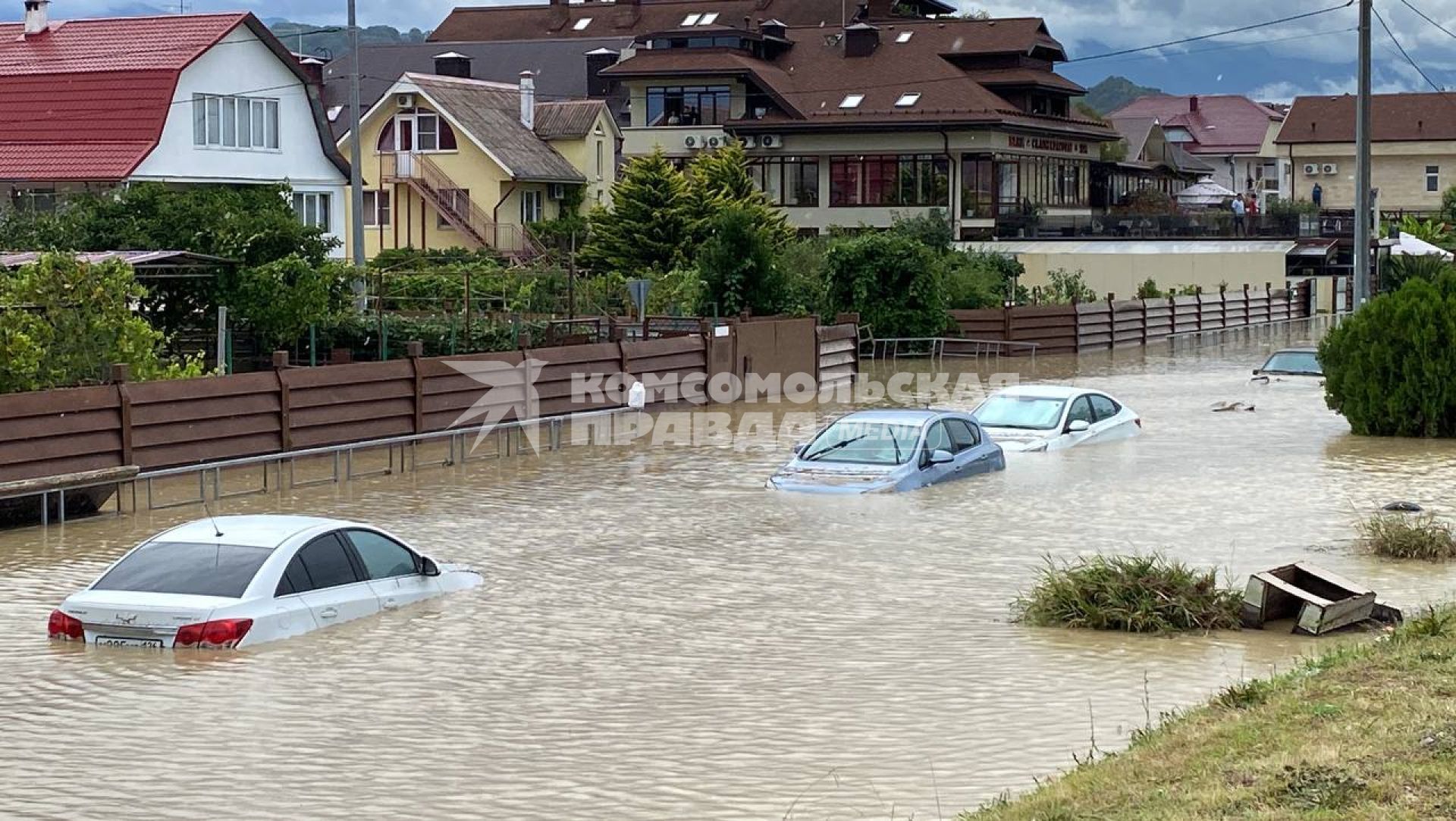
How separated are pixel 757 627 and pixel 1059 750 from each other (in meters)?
5.01

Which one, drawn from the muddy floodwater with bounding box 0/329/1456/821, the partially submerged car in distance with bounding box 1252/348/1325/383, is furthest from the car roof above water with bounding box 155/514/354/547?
the partially submerged car in distance with bounding box 1252/348/1325/383

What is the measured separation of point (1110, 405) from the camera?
31.2m

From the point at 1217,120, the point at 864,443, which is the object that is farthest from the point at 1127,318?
the point at 1217,120

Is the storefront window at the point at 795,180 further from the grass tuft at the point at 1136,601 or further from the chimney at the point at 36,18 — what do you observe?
the grass tuft at the point at 1136,601

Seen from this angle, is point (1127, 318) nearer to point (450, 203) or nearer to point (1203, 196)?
point (450, 203)

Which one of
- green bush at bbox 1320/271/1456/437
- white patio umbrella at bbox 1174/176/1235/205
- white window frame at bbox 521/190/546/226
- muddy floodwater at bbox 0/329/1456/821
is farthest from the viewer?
white patio umbrella at bbox 1174/176/1235/205

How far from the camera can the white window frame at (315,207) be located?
5659cm

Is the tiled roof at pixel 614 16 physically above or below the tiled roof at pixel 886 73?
above

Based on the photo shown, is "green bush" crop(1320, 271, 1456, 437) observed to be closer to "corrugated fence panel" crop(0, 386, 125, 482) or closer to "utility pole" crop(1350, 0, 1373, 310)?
"utility pole" crop(1350, 0, 1373, 310)

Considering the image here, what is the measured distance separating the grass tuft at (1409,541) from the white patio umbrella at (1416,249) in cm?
4898

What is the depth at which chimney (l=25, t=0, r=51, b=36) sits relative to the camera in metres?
55.8

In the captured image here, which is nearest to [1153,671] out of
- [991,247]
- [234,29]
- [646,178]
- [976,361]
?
[976,361]

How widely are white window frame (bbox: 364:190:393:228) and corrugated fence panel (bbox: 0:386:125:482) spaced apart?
4783 centimetres

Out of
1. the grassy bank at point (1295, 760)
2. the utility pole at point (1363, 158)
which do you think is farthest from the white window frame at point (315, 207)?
the grassy bank at point (1295, 760)
